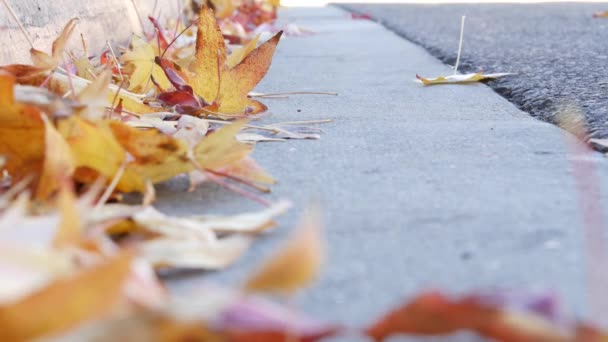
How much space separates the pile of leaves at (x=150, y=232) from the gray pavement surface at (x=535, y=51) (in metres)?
0.58

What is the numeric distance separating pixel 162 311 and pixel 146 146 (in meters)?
0.40

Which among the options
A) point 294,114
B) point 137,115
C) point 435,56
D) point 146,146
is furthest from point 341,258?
point 435,56

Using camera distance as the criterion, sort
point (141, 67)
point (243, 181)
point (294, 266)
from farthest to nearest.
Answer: point (141, 67) < point (243, 181) < point (294, 266)

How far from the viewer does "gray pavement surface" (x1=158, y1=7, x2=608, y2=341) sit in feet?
2.00

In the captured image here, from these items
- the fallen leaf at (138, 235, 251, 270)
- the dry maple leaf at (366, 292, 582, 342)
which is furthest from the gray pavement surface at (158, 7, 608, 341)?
the dry maple leaf at (366, 292, 582, 342)

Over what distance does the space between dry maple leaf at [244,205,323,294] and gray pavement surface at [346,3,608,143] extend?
0.97 m

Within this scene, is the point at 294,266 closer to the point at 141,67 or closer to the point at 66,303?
the point at 66,303

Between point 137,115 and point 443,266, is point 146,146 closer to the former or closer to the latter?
point 443,266

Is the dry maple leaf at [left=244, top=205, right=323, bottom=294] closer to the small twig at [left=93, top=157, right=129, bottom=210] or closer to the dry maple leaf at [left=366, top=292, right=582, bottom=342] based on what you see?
the dry maple leaf at [left=366, top=292, right=582, bottom=342]

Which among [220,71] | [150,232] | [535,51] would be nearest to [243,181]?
[150,232]

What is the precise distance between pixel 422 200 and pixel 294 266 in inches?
19.6

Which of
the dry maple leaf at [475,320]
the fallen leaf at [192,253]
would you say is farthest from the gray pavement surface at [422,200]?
the dry maple leaf at [475,320]

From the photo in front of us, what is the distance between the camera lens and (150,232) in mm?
684

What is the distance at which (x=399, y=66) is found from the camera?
94.0 inches
